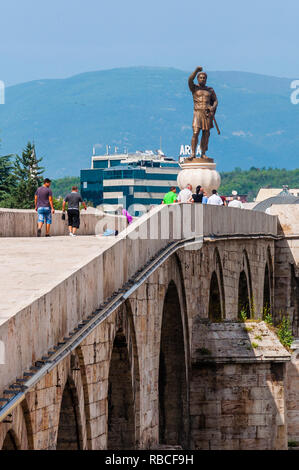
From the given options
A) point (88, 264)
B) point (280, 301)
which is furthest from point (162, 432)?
point (280, 301)

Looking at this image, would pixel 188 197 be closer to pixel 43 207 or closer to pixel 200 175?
pixel 200 175

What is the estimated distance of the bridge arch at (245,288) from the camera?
33.9 meters

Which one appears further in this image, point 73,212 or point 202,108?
point 202,108

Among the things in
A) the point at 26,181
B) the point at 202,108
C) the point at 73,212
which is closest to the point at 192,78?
the point at 202,108

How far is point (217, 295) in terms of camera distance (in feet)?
96.2

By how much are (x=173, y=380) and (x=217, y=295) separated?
6.23 metres

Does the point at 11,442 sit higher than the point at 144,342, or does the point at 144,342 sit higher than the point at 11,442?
the point at 144,342

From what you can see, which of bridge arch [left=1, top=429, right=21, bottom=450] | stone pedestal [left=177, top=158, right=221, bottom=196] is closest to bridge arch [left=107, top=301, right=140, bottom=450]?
bridge arch [left=1, top=429, right=21, bottom=450]

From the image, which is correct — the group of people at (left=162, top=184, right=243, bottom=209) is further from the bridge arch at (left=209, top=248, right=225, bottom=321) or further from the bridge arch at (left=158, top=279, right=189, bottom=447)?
the bridge arch at (left=158, top=279, right=189, bottom=447)

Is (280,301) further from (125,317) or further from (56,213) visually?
(125,317)

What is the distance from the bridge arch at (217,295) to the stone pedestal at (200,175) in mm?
2562

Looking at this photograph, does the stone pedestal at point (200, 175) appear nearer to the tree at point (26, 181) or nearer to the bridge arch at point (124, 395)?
the bridge arch at point (124, 395)

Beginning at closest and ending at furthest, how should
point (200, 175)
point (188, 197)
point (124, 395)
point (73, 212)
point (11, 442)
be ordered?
point (11, 442), point (124, 395), point (73, 212), point (188, 197), point (200, 175)

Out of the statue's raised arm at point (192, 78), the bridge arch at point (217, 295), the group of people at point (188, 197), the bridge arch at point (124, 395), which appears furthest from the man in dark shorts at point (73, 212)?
the bridge arch at point (124, 395)
